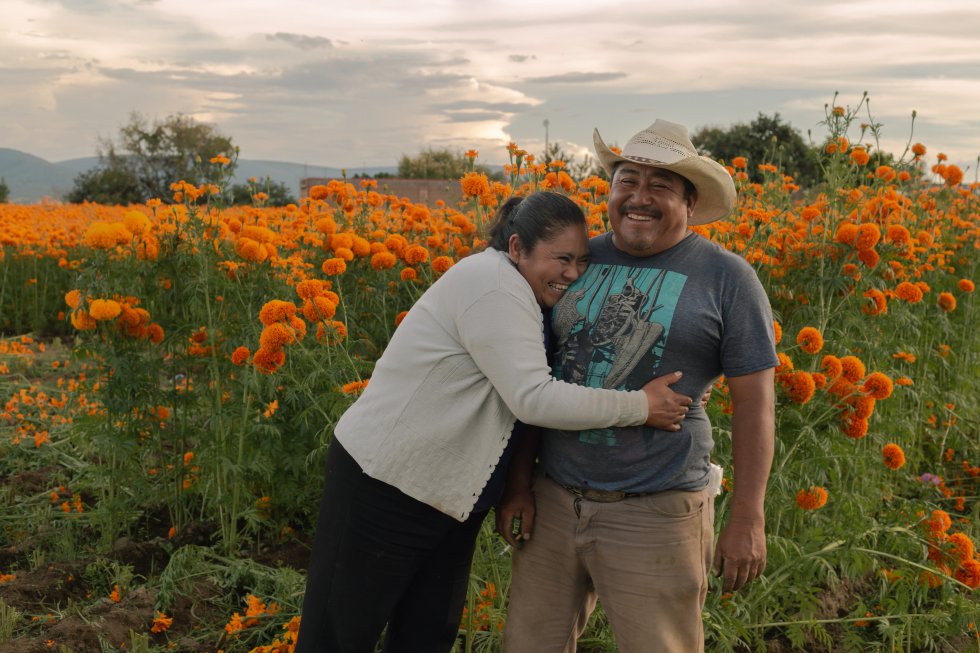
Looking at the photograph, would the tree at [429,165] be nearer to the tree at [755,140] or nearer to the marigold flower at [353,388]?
the tree at [755,140]

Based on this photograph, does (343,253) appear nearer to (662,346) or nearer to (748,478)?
(662,346)

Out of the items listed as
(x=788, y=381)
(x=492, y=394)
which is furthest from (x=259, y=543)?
(x=788, y=381)

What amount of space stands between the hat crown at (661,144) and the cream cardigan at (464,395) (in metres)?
0.52

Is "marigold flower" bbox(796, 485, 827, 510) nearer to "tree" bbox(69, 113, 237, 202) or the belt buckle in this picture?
the belt buckle

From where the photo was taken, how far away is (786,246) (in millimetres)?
4301

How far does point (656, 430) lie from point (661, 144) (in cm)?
82

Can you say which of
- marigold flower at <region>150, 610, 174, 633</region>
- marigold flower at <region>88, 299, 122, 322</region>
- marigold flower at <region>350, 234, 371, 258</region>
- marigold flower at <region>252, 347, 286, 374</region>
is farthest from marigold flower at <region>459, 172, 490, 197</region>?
marigold flower at <region>150, 610, 174, 633</region>

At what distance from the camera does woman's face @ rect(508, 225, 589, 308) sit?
2.32 metres

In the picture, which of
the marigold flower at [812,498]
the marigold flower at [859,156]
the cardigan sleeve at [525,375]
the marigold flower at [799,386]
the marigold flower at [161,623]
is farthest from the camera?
the marigold flower at [859,156]

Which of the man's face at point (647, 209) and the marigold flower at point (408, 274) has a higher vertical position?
the man's face at point (647, 209)

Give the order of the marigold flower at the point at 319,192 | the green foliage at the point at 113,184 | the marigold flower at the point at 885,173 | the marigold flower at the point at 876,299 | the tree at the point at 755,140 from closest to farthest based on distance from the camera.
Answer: the marigold flower at the point at 876,299 → the marigold flower at the point at 885,173 → the marigold flower at the point at 319,192 → the tree at the point at 755,140 → the green foliage at the point at 113,184

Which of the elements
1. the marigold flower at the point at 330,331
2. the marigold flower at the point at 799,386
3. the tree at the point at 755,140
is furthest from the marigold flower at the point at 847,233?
the tree at the point at 755,140

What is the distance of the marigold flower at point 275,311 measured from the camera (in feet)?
9.79

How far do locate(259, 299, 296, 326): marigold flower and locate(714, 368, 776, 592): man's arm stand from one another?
5.10ft
